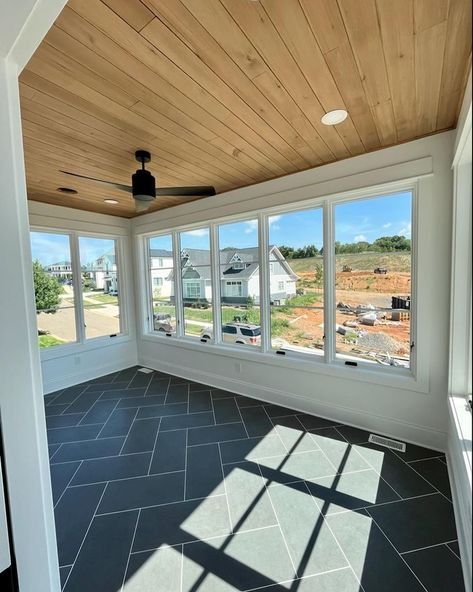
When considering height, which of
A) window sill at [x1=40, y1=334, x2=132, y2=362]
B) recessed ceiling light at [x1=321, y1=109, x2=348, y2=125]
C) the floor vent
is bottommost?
the floor vent

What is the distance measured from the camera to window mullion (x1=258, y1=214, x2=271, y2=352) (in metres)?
3.37

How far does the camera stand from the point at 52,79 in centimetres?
151

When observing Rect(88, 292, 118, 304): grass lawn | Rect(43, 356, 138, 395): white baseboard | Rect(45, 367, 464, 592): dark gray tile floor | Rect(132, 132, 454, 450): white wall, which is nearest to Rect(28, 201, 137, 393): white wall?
Rect(43, 356, 138, 395): white baseboard

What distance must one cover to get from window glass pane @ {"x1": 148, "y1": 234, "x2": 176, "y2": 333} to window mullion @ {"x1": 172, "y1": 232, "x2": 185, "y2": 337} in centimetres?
10

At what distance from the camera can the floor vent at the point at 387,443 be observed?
239cm

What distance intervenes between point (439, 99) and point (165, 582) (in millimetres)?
3226

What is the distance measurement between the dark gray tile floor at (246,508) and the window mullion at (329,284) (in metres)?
0.80

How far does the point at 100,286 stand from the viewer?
4.57 m

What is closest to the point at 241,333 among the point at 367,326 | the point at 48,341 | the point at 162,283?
the point at 367,326

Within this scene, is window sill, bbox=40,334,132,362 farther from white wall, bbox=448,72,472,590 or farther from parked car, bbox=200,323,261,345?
white wall, bbox=448,72,472,590

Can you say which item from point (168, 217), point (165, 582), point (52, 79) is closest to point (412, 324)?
point (165, 582)

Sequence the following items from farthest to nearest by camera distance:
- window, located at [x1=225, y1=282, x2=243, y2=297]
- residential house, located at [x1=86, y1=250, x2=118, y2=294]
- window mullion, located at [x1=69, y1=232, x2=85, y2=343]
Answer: residential house, located at [x1=86, y1=250, x2=118, y2=294]
window mullion, located at [x1=69, y1=232, x2=85, y2=343]
window, located at [x1=225, y1=282, x2=243, y2=297]

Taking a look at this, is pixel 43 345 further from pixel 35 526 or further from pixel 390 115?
pixel 390 115

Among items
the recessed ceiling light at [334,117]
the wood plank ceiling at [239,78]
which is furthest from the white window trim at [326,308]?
the recessed ceiling light at [334,117]
